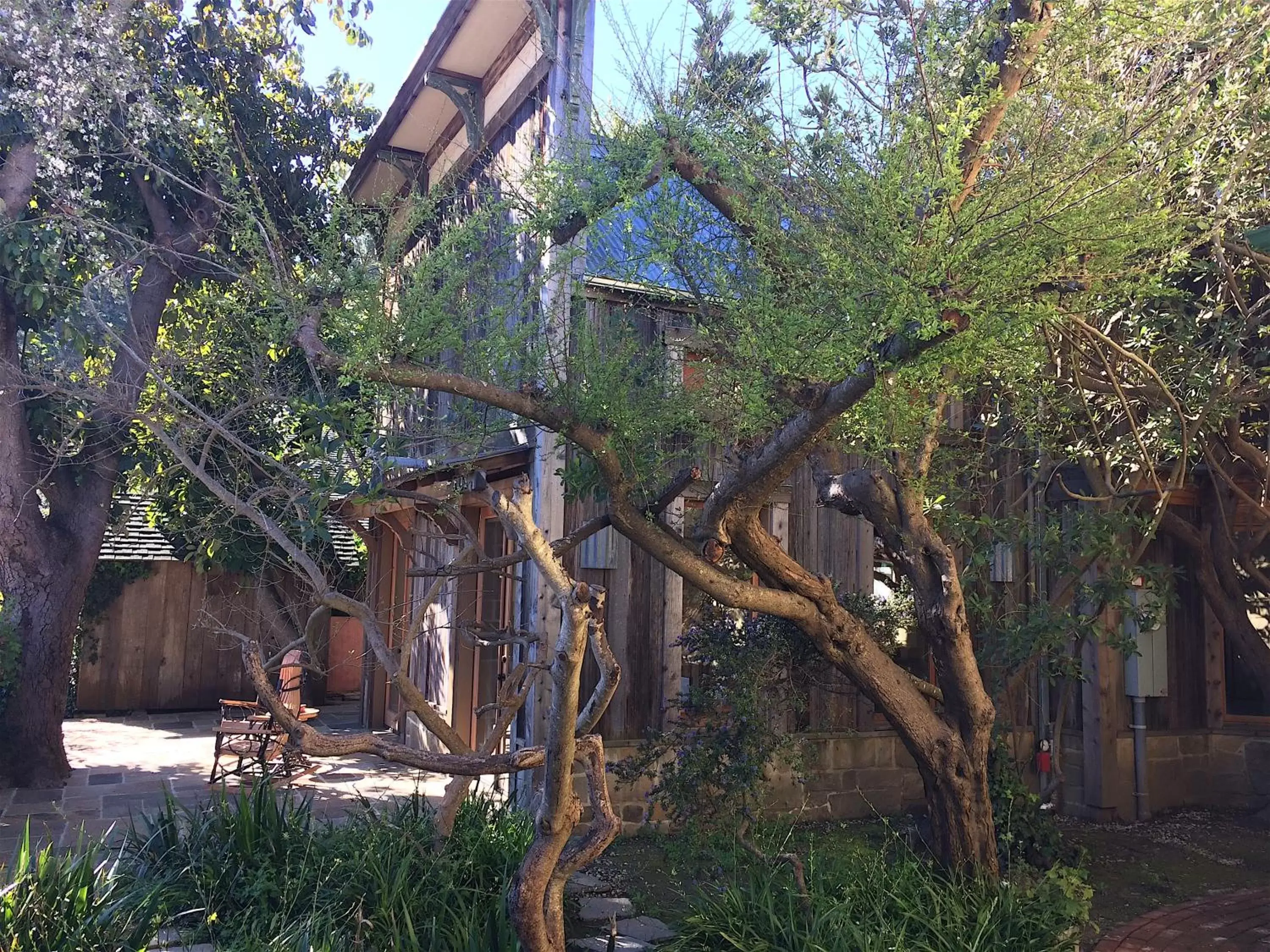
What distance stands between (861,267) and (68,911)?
4380mm

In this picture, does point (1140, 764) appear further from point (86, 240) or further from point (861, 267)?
point (86, 240)

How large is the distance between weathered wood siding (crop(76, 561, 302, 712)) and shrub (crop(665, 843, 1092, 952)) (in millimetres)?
10348

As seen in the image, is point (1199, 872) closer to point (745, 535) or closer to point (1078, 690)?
point (1078, 690)

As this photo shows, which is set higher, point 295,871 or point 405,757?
point 405,757

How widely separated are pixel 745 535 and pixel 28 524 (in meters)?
7.17

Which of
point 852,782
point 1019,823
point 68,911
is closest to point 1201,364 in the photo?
point 1019,823

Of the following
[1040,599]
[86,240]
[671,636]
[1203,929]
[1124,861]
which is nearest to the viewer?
[1203,929]

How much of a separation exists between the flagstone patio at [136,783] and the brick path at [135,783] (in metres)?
0.01

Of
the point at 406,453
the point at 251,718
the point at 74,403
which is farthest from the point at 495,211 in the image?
the point at 251,718

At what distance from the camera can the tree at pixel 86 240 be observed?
27.3ft

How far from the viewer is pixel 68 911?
4.38 m

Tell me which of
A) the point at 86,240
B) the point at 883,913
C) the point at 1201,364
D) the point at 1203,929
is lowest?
the point at 1203,929

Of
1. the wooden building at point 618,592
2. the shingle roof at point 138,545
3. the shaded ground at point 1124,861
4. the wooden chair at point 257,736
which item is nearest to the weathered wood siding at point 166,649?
the shingle roof at point 138,545

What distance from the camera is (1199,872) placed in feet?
23.5
